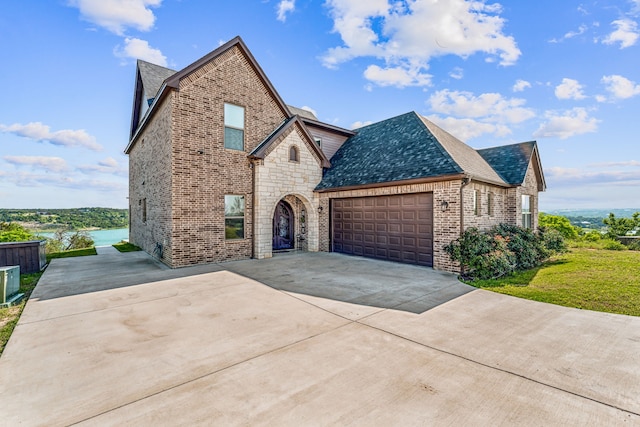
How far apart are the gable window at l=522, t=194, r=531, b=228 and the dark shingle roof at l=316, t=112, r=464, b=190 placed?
23.5 ft

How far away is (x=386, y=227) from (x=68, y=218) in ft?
101

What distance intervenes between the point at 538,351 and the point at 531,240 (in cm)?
910

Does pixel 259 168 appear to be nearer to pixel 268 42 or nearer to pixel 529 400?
pixel 268 42

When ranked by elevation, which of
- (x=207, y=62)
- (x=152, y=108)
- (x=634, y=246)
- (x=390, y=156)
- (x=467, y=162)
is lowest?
(x=634, y=246)

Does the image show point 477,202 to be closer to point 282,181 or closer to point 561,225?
point 282,181

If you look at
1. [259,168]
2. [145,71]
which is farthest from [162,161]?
[145,71]

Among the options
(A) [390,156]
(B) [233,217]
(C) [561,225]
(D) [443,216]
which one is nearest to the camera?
(D) [443,216]

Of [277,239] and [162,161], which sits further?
[277,239]

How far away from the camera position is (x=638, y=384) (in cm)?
322

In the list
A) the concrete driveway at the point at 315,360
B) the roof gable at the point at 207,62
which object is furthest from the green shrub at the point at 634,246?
the roof gable at the point at 207,62

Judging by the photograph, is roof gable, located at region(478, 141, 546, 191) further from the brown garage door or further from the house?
the brown garage door

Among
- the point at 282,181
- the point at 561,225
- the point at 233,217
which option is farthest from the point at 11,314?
the point at 561,225

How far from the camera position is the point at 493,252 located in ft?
28.5

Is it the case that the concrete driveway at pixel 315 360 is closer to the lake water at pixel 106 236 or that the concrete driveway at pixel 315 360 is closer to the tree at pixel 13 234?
the lake water at pixel 106 236
